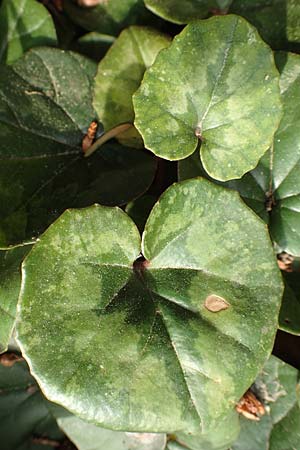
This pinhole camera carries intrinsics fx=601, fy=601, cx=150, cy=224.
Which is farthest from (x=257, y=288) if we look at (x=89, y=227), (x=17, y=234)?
(x=17, y=234)

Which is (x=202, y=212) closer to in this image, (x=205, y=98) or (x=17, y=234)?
(x=205, y=98)

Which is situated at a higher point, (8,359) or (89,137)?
(89,137)

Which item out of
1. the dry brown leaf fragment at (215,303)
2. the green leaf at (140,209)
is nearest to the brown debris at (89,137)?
the green leaf at (140,209)

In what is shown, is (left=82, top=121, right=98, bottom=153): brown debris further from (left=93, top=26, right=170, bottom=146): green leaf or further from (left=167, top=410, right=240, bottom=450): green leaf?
(left=167, top=410, right=240, bottom=450): green leaf

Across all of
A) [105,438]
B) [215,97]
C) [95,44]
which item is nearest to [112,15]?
[95,44]

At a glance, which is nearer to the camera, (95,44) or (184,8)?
(184,8)

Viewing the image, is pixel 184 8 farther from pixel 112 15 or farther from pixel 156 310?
pixel 156 310

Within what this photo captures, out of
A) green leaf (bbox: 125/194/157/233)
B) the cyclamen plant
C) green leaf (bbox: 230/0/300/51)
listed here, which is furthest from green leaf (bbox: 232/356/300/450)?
green leaf (bbox: 230/0/300/51)
